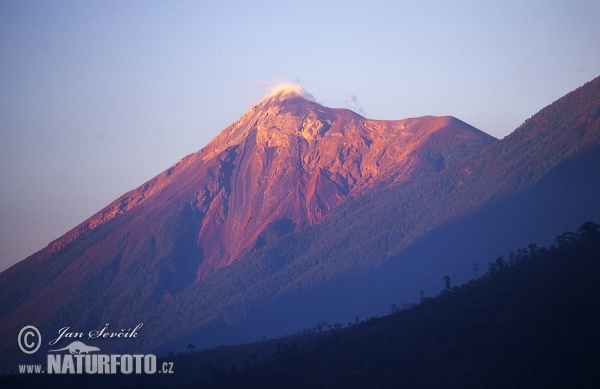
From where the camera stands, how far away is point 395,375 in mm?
60281

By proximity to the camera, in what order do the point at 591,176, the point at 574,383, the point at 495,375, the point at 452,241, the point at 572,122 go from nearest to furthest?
1. the point at 574,383
2. the point at 495,375
3. the point at 591,176
4. the point at 452,241
5. the point at 572,122

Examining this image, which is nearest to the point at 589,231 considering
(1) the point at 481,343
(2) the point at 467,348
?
(1) the point at 481,343

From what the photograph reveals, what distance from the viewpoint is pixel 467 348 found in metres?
62.3

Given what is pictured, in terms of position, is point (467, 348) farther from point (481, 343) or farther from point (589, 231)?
point (589, 231)

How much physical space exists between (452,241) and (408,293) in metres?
20.8

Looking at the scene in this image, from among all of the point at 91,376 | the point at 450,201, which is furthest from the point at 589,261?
the point at 450,201

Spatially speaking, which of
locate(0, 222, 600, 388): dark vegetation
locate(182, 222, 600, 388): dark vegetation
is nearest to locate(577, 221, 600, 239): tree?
locate(0, 222, 600, 388): dark vegetation

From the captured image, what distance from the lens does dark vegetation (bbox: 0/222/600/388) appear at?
179ft

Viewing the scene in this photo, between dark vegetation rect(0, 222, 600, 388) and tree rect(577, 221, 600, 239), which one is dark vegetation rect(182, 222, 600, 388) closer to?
dark vegetation rect(0, 222, 600, 388)

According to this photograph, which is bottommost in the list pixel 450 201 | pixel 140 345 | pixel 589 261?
pixel 589 261

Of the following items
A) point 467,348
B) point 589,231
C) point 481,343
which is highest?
point 589,231

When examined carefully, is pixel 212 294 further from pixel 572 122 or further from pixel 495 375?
pixel 495 375

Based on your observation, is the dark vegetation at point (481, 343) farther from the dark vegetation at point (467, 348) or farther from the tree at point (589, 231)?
the tree at point (589, 231)

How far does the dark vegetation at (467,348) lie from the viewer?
54688 millimetres
